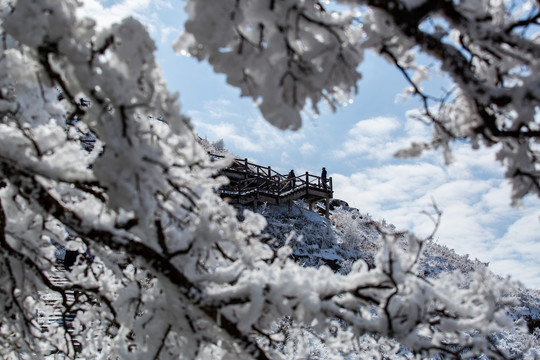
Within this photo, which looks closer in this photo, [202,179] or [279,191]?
[202,179]

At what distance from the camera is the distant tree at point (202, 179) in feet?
6.01

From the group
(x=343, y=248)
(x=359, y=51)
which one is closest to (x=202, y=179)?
(x=359, y=51)

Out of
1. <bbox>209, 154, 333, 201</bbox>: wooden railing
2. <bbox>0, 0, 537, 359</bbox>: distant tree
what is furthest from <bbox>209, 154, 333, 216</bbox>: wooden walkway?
<bbox>0, 0, 537, 359</bbox>: distant tree

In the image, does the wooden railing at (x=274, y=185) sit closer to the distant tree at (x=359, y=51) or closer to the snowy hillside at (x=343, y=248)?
the snowy hillside at (x=343, y=248)

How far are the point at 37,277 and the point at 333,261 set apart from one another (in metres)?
16.2

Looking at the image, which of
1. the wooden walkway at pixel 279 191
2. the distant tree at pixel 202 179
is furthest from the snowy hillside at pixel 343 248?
the distant tree at pixel 202 179

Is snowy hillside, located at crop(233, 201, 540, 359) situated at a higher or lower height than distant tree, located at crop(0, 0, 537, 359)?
higher

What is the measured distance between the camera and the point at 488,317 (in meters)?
2.22

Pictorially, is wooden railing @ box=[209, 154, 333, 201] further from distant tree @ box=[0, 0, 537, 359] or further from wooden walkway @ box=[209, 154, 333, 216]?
distant tree @ box=[0, 0, 537, 359]

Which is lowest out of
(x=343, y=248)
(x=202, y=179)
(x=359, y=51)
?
(x=202, y=179)

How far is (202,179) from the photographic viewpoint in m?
2.35

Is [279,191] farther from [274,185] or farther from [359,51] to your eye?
[359,51]

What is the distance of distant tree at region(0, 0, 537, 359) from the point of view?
1.83 m

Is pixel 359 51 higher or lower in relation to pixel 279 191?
lower
